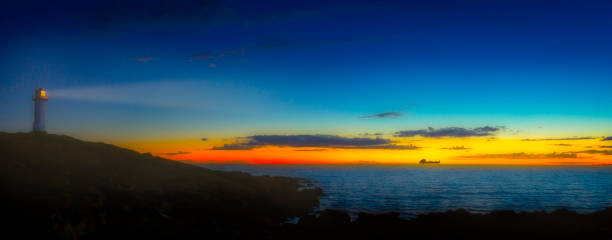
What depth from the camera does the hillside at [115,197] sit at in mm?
25188

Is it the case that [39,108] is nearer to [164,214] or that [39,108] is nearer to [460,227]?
[164,214]

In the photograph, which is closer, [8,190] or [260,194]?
[8,190]

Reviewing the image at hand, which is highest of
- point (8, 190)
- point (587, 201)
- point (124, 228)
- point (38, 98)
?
point (38, 98)

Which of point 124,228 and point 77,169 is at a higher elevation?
point 77,169

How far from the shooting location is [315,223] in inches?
1283

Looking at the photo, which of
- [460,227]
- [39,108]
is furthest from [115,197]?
[39,108]

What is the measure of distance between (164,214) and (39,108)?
136 feet

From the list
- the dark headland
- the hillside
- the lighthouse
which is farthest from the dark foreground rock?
the lighthouse

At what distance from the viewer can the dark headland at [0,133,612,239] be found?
83.1 ft

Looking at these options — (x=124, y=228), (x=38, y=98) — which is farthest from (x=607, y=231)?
(x=38, y=98)

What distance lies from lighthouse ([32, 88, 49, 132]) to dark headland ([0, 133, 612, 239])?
441 inches

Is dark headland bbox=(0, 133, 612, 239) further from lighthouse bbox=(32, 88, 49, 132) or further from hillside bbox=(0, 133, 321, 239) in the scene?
lighthouse bbox=(32, 88, 49, 132)

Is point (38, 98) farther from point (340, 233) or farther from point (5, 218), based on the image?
point (340, 233)

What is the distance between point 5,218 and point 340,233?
21.8 meters
